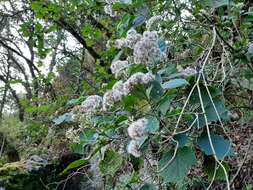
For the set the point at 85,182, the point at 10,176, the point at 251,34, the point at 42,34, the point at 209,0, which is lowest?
the point at 85,182

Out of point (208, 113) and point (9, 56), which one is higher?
point (9, 56)

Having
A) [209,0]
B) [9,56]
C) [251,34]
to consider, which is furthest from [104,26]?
[9,56]

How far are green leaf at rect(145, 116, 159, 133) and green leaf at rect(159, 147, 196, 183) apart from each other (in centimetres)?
7

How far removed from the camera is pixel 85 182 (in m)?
3.86

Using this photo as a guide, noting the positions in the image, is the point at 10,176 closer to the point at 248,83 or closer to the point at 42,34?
the point at 42,34

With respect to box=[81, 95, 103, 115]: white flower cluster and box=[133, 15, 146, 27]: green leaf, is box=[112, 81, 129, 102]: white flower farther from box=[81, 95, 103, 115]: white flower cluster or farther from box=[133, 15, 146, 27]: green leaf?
box=[133, 15, 146, 27]: green leaf

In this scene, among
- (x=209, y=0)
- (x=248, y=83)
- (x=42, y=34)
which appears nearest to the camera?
(x=209, y=0)

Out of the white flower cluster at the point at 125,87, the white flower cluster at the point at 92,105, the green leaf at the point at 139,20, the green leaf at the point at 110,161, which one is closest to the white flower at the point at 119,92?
the white flower cluster at the point at 125,87

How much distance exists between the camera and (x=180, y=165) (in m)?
0.80

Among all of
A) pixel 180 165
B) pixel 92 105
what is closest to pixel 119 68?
pixel 92 105

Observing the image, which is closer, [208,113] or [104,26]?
[208,113]

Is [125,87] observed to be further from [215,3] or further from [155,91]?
[215,3]

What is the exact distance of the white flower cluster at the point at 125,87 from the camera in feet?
2.67

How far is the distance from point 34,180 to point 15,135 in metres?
1.17
